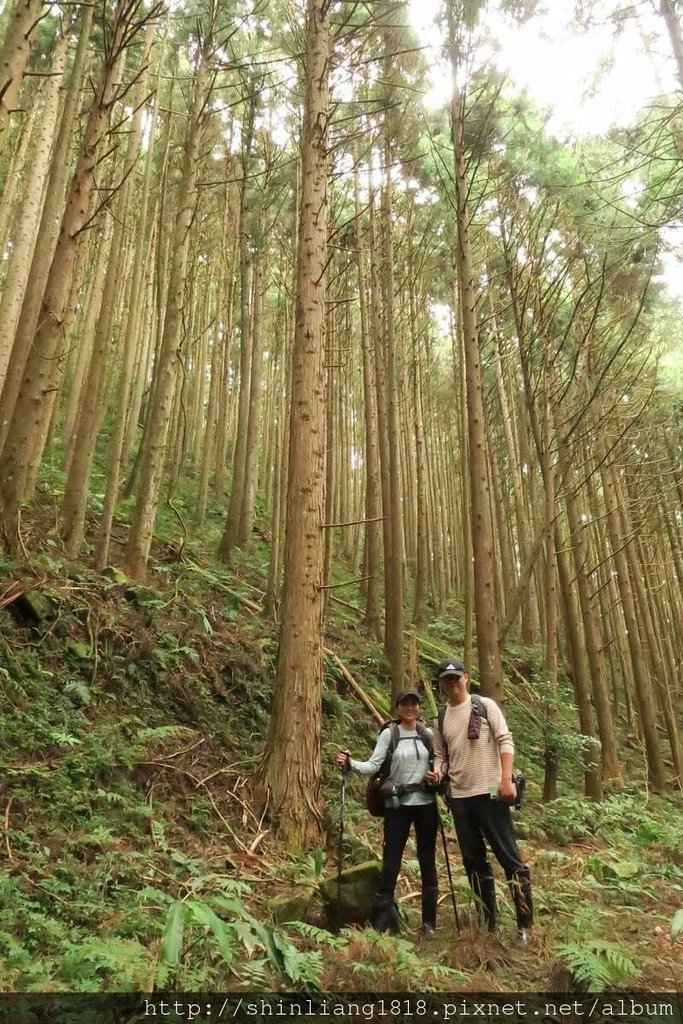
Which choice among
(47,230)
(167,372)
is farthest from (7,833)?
(47,230)

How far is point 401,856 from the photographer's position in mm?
3496

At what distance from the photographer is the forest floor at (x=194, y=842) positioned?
2.62m

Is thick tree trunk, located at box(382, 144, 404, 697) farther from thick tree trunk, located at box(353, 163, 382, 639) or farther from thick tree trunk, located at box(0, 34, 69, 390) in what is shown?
thick tree trunk, located at box(0, 34, 69, 390)

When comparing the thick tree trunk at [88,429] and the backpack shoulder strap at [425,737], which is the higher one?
the thick tree trunk at [88,429]

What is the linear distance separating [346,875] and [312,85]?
6.71 m

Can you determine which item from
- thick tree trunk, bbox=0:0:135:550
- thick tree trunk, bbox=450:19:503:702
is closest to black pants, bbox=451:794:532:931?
thick tree trunk, bbox=450:19:503:702

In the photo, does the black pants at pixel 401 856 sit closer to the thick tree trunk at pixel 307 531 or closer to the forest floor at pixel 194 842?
the forest floor at pixel 194 842

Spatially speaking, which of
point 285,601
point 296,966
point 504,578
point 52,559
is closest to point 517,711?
point 504,578

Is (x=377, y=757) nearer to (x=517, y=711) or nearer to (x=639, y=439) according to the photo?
(x=517, y=711)

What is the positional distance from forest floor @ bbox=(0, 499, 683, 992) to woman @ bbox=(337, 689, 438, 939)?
0.20m

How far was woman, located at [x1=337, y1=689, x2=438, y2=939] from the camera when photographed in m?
3.43

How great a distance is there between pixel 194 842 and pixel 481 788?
6.72ft

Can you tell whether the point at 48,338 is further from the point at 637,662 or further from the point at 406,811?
the point at 637,662

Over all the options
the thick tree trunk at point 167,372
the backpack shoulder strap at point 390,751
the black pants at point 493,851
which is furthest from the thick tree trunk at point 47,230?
the black pants at point 493,851
